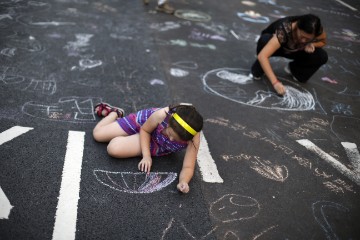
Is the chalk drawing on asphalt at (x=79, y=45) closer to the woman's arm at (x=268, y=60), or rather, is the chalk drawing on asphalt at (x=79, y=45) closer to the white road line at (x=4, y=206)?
the woman's arm at (x=268, y=60)

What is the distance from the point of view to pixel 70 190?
2.16 metres

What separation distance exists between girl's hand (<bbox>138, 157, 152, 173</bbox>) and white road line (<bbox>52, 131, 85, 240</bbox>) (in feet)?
1.48

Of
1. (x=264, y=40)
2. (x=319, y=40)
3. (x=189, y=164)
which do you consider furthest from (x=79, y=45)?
(x=319, y=40)

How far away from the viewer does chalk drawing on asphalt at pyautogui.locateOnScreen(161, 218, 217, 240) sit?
198 centimetres

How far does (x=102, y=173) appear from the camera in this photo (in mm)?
2348

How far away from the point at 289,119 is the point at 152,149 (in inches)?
65.0

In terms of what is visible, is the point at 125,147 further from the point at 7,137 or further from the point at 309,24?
the point at 309,24

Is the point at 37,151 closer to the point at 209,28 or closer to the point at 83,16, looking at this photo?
the point at 83,16

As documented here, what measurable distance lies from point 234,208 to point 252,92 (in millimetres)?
1893

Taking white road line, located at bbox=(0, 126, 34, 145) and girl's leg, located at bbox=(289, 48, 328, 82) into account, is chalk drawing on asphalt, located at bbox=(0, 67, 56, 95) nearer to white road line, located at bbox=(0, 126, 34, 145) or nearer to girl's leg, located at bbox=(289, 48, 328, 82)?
white road line, located at bbox=(0, 126, 34, 145)

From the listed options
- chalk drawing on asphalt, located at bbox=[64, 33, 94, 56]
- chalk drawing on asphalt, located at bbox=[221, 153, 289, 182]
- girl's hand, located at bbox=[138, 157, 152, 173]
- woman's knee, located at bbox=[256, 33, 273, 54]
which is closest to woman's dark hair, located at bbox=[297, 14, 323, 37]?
woman's knee, located at bbox=[256, 33, 273, 54]

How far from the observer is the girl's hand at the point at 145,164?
2381 millimetres

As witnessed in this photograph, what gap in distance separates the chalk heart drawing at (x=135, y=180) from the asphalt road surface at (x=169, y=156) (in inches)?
0.4

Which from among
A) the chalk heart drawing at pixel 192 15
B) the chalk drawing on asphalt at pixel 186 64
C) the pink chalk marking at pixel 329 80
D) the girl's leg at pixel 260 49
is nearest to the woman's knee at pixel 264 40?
the girl's leg at pixel 260 49
